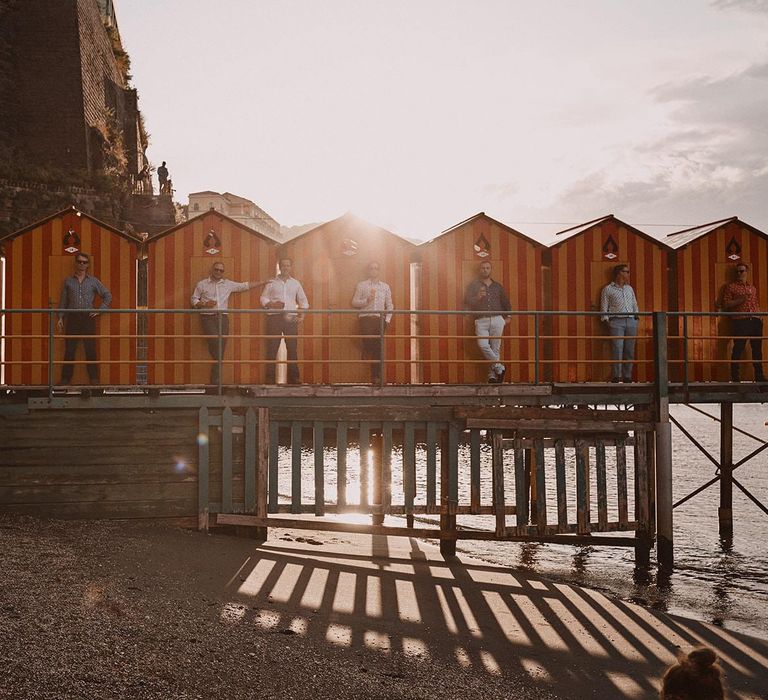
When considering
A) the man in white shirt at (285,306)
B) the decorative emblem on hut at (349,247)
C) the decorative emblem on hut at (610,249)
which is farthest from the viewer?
the decorative emblem on hut at (610,249)

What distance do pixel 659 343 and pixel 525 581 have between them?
12.2 feet

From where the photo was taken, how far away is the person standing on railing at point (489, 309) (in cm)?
1220

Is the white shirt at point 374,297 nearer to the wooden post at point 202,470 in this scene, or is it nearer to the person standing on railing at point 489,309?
the person standing on railing at point 489,309

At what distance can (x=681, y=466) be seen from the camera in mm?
34125

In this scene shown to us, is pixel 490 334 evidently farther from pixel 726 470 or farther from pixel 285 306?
pixel 726 470

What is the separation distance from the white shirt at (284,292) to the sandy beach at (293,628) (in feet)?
11.6

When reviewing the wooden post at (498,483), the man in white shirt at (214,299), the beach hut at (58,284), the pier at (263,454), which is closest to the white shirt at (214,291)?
the man in white shirt at (214,299)

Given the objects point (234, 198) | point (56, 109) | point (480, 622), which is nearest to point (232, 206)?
point (234, 198)

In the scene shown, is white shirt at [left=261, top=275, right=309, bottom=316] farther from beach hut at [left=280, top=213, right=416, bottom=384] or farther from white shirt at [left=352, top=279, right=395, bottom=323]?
white shirt at [left=352, top=279, right=395, bottom=323]

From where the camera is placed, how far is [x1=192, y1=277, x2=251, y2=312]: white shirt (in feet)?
39.0

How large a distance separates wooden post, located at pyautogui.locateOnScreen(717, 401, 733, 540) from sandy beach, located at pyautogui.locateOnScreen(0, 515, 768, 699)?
713 centimetres

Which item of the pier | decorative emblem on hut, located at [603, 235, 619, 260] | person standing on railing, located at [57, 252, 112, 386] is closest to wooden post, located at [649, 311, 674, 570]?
the pier

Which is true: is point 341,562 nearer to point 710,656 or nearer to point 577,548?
→ point 577,548

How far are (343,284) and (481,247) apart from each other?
222cm
